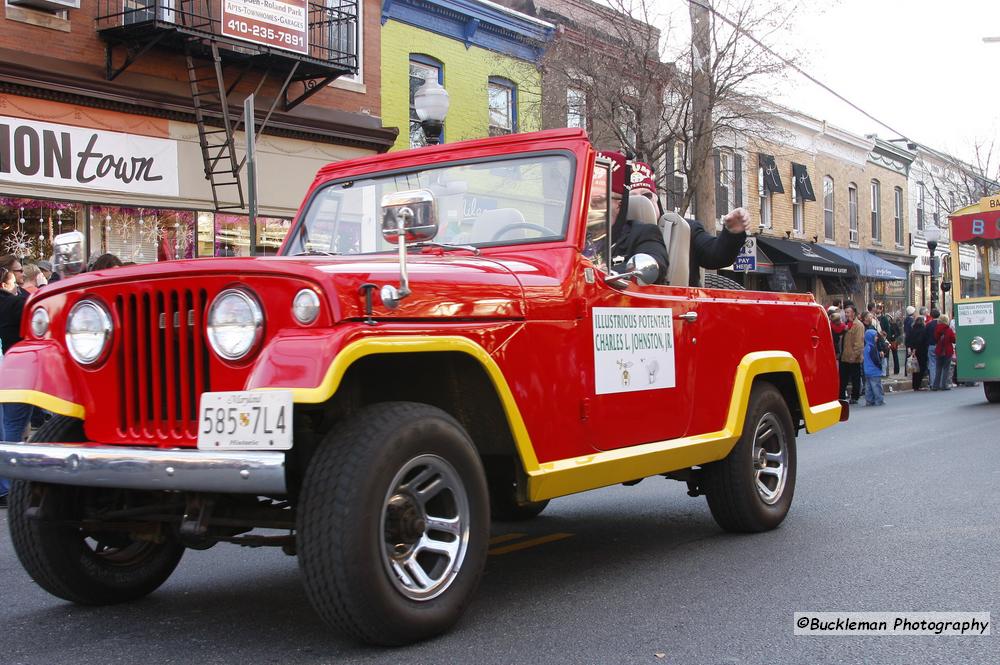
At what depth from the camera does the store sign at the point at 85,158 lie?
14.1m

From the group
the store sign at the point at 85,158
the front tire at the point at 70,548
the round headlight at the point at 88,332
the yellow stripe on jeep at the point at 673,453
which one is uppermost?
the store sign at the point at 85,158

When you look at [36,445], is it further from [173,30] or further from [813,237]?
[813,237]

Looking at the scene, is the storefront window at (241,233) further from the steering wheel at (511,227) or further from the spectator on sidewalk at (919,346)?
the spectator on sidewalk at (919,346)

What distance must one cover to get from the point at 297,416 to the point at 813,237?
31.5 m

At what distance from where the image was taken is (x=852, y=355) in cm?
1950

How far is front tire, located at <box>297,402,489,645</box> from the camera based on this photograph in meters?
3.69

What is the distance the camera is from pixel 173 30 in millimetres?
14844

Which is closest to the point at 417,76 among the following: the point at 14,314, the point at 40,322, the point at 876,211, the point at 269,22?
the point at 269,22

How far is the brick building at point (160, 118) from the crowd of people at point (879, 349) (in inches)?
372

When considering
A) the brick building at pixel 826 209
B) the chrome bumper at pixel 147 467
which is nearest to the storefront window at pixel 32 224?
the chrome bumper at pixel 147 467

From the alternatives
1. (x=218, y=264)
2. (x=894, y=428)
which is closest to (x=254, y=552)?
(x=218, y=264)

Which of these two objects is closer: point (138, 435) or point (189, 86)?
point (138, 435)

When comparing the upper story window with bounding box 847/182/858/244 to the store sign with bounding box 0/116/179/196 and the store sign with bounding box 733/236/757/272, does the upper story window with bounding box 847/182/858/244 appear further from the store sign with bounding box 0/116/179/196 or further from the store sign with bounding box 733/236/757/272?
the store sign with bounding box 0/116/179/196

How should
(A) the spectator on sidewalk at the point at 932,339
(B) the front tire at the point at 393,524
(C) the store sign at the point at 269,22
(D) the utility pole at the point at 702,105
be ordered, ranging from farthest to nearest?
(A) the spectator on sidewalk at the point at 932,339 → (D) the utility pole at the point at 702,105 → (C) the store sign at the point at 269,22 → (B) the front tire at the point at 393,524
